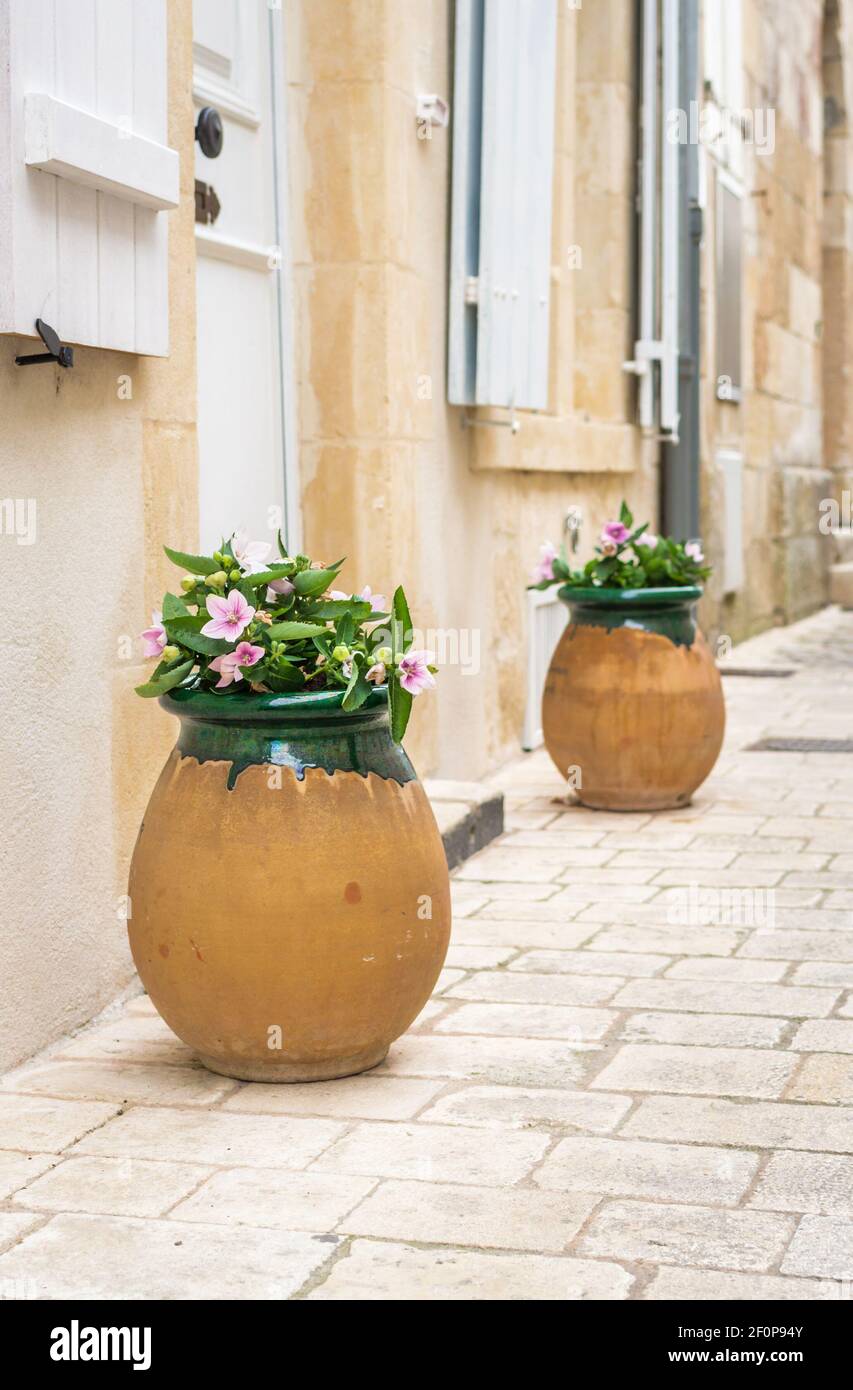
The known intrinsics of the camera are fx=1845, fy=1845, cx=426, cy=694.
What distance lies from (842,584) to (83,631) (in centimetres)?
1167

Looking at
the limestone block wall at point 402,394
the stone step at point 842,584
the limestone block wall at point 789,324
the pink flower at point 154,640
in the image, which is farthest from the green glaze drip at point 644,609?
the stone step at point 842,584

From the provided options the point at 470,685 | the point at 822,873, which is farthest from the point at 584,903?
the point at 470,685

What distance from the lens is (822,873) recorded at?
5078mm

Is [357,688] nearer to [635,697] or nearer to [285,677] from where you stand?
[285,677]

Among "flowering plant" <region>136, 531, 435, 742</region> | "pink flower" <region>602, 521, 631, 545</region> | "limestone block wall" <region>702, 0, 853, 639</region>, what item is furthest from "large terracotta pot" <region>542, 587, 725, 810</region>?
"limestone block wall" <region>702, 0, 853, 639</region>

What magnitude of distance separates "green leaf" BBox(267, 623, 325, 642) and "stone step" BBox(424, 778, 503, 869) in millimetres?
1901

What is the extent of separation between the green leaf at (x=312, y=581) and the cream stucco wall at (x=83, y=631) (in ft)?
1.77

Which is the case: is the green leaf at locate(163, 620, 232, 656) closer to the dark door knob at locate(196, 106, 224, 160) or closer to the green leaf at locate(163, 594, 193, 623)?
the green leaf at locate(163, 594, 193, 623)

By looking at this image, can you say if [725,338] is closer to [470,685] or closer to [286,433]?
[470,685]

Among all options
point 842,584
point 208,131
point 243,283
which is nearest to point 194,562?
point 208,131

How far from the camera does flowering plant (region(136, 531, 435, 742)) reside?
315 cm

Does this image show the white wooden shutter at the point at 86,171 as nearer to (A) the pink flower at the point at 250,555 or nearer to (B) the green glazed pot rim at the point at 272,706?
(A) the pink flower at the point at 250,555

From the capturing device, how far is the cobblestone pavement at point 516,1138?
2.49 m

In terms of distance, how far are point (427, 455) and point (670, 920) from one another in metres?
1.90
